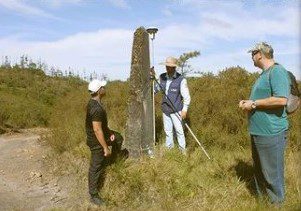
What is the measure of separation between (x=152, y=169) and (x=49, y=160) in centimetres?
285

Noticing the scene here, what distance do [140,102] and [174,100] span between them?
A: 585 mm

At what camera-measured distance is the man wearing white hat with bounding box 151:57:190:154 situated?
774 cm

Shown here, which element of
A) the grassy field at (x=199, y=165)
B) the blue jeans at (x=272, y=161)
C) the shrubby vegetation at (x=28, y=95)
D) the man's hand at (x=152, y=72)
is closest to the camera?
the blue jeans at (x=272, y=161)

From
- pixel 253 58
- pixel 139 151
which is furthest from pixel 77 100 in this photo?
pixel 253 58

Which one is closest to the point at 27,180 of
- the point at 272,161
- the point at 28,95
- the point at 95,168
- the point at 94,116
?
the point at 95,168

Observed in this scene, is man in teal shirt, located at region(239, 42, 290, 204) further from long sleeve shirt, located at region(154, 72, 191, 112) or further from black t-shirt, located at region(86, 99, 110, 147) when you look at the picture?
long sleeve shirt, located at region(154, 72, 191, 112)

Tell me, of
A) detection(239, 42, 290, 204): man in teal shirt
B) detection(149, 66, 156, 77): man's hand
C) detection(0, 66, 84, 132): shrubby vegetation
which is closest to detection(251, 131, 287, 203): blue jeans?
detection(239, 42, 290, 204): man in teal shirt

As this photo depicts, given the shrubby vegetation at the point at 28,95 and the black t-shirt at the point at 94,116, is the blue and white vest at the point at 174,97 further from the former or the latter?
the shrubby vegetation at the point at 28,95

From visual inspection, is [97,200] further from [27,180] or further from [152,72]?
[152,72]

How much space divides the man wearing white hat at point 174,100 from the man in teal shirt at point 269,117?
8.20 feet

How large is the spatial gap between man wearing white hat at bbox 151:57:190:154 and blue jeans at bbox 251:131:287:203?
8.15ft

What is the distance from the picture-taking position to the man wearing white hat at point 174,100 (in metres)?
7.74

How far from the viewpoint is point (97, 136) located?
6289 millimetres

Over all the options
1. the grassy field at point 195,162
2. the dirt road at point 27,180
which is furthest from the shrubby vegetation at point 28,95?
the dirt road at point 27,180
